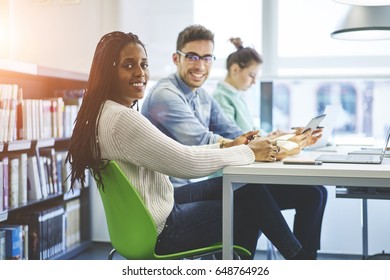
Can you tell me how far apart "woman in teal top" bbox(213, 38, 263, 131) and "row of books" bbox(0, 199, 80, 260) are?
98cm

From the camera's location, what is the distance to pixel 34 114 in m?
A: 2.45

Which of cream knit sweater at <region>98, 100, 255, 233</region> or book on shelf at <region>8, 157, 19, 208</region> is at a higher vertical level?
cream knit sweater at <region>98, 100, 255, 233</region>

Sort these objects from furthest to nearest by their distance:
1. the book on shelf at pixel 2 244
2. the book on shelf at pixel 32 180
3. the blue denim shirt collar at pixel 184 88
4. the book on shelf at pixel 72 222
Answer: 1. the book on shelf at pixel 72 222
2. the book on shelf at pixel 32 180
3. the book on shelf at pixel 2 244
4. the blue denim shirt collar at pixel 184 88

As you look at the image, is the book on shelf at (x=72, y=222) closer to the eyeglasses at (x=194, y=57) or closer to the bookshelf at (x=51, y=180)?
the bookshelf at (x=51, y=180)

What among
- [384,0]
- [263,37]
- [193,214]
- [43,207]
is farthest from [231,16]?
[193,214]

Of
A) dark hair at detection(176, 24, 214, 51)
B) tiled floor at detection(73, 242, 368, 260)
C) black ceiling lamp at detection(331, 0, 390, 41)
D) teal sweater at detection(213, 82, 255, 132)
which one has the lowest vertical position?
tiled floor at detection(73, 242, 368, 260)

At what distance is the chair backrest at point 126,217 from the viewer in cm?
130

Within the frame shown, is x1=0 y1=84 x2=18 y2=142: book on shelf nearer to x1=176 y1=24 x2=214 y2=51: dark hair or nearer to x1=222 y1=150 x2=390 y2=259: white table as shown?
x1=176 y1=24 x2=214 y2=51: dark hair

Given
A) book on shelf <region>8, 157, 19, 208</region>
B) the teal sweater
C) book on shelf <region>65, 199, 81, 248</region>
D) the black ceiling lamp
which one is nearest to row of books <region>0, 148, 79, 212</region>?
book on shelf <region>8, 157, 19, 208</region>

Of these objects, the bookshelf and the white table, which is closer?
the white table

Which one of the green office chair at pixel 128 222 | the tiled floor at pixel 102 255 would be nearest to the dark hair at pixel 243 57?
the tiled floor at pixel 102 255

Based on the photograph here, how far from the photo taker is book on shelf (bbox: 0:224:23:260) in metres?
2.24

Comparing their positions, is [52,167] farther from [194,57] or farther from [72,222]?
[194,57]
